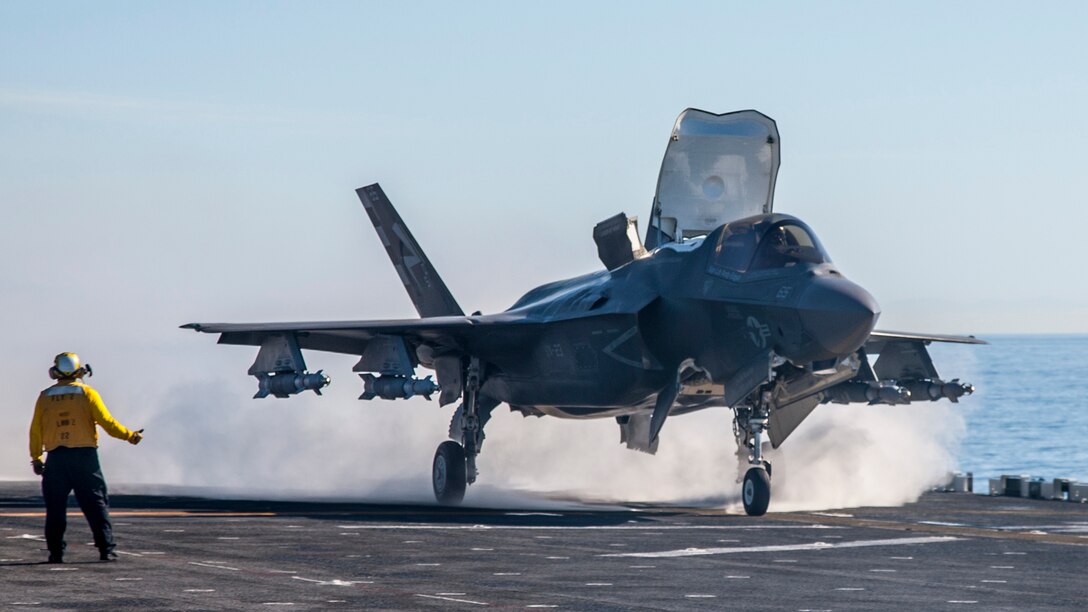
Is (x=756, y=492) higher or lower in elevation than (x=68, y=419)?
lower

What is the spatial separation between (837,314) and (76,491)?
1056 cm

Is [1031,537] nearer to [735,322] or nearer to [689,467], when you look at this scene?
[735,322]

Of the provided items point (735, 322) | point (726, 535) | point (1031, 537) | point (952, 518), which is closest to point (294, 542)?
point (726, 535)

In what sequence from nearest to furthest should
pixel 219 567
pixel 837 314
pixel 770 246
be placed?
1. pixel 219 567
2. pixel 837 314
3. pixel 770 246

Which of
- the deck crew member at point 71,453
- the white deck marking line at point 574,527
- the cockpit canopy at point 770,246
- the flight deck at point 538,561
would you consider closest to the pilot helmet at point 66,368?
the deck crew member at point 71,453

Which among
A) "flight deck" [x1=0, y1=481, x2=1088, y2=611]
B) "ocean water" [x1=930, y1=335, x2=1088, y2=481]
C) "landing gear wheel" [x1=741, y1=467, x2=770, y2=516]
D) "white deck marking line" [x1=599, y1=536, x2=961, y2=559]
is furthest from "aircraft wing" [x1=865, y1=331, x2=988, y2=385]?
"ocean water" [x1=930, y1=335, x2=1088, y2=481]

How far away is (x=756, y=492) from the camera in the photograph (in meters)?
23.2

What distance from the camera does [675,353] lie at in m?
24.5

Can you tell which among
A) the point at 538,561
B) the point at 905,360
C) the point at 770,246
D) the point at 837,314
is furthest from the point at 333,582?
the point at 905,360

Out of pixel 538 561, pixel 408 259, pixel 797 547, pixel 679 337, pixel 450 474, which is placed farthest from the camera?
pixel 408 259

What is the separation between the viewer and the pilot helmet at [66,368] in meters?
15.8

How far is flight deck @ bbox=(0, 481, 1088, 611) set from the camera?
508 inches

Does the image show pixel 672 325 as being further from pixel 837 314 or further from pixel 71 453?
pixel 71 453

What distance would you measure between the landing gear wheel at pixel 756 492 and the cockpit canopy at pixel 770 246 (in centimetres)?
295
